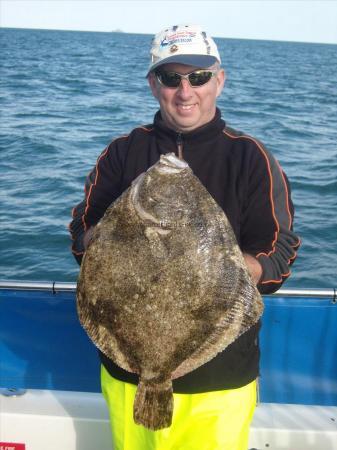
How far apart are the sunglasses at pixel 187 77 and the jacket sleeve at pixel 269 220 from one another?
433 millimetres

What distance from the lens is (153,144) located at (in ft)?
9.37

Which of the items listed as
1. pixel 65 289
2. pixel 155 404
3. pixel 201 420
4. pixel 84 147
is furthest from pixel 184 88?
pixel 84 147

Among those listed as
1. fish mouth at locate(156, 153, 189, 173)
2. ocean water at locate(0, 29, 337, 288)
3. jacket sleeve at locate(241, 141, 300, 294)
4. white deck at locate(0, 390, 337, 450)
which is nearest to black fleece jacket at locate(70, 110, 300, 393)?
jacket sleeve at locate(241, 141, 300, 294)

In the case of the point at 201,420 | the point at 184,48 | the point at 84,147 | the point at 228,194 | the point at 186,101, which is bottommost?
the point at 84,147

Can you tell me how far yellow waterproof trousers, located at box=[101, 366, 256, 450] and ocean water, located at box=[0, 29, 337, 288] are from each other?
5.94m

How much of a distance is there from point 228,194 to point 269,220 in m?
0.23

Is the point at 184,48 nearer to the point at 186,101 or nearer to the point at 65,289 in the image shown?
the point at 186,101

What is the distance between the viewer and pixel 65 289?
3.77m

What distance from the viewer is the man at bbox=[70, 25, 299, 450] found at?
8.43 ft

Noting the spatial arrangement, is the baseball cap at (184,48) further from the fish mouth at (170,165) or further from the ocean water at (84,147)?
the ocean water at (84,147)

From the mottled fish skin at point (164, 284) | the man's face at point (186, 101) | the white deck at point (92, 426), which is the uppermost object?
the man's face at point (186, 101)

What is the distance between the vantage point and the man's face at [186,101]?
8.86 ft

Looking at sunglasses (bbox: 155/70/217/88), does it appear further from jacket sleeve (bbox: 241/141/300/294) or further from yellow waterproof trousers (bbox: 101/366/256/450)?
yellow waterproof trousers (bbox: 101/366/256/450)

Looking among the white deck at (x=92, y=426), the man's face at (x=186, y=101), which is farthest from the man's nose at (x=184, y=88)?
the white deck at (x=92, y=426)
